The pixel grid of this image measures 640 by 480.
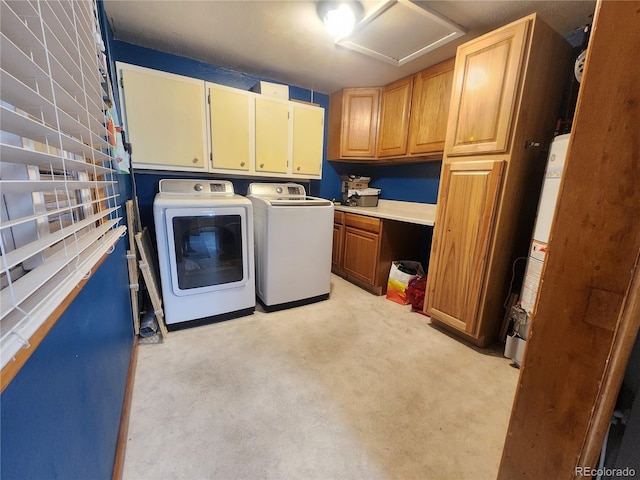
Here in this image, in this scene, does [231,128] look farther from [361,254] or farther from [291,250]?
[361,254]

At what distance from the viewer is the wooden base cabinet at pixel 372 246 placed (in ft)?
8.79

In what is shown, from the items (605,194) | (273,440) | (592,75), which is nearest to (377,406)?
(273,440)

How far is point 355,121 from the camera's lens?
3082 millimetres

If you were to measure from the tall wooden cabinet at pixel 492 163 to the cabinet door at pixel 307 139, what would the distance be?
1.47 meters

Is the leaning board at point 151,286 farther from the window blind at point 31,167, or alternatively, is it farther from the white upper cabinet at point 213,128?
the window blind at point 31,167

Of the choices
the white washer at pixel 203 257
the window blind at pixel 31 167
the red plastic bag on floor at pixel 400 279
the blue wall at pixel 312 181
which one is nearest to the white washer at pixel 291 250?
the white washer at pixel 203 257

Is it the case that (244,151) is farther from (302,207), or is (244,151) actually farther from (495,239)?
(495,239)

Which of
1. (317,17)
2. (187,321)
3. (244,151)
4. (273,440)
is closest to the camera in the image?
(273,440)

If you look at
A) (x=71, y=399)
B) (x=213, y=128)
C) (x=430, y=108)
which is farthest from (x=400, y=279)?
(x=71, y=399)

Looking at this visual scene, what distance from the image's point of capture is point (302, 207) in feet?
7.52

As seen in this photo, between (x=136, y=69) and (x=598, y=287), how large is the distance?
289 centimetres

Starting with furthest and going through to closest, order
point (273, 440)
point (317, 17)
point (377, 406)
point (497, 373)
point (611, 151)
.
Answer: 1. point (317, 17)
2. point (497, 373)
3. point (377, 406)
4. point (273, 440)
5. point (611, 151)

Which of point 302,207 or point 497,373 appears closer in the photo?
point 497,373

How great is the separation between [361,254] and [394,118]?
1503mm
